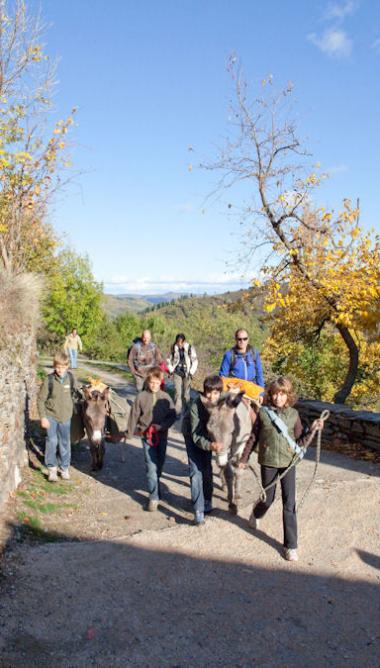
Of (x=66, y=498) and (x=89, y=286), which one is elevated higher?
(x=89, y=286)

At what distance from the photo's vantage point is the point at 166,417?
6438 millimetres

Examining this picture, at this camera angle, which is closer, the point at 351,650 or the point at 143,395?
the point at 351,650

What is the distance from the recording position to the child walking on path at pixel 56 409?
7.00 m

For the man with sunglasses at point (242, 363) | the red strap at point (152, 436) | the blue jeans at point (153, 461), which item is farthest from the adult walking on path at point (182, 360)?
the red strap at point (152, 436)

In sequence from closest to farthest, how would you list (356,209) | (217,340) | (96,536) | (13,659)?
(13,659) → (96,536) → (356,209) → (217,340)

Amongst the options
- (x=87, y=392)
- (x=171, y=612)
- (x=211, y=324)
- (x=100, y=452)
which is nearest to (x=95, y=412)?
(x=87, y=392)

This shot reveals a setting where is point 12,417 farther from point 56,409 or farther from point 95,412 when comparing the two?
point 95,412

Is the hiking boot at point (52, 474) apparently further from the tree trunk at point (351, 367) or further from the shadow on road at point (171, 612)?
the tree trunk at point (351, 367)

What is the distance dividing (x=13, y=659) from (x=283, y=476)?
2.80 m

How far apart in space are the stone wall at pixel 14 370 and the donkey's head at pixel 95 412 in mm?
857

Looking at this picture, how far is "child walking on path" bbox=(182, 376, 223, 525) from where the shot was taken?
5.69 meters

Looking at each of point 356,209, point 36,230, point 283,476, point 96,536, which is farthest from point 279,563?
point 36,230

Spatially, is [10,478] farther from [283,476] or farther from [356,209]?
[356,209]

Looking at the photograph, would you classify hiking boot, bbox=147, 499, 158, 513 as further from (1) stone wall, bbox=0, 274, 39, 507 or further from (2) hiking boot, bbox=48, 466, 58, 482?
(1) stone wall, bbox=0, 274, 39, 507
